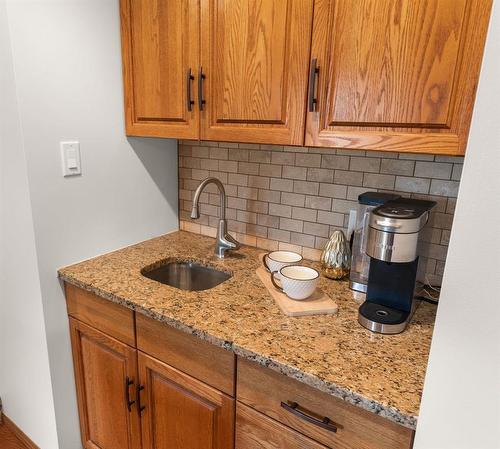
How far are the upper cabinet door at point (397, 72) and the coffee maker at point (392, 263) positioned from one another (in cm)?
18

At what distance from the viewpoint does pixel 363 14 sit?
0.90 metres

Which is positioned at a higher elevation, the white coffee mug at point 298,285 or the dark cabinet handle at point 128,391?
the white coffee mug at point 298,285

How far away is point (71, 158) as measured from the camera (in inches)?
50.9

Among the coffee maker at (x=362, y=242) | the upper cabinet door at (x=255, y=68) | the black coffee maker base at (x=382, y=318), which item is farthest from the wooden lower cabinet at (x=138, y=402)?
the upper cabinet door at (x=255, y=68)

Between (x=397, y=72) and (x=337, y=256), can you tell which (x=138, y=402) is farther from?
(x=397, y=72)

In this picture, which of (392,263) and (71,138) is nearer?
(392,263)

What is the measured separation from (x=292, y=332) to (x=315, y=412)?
198 millimetres

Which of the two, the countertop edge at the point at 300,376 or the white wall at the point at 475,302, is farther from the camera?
the countertop edge at the point at 300,376

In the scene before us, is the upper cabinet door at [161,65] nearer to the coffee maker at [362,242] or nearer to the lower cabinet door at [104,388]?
the coffee maker at [362,242]

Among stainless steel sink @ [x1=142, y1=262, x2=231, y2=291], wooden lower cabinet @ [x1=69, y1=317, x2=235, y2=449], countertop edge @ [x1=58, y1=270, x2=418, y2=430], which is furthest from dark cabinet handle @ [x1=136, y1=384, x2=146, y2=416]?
stainless steel sink @ [x1=142, y1=262, x2=231, y2=291]

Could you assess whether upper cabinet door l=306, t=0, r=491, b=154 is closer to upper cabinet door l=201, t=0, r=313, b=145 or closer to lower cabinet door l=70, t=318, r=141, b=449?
upper cabinet door l=201, t=0, r=313, b=145

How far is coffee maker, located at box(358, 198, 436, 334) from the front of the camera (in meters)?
0.90

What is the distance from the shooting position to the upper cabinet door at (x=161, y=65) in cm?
122

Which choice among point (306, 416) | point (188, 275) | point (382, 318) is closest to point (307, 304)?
point (382, 318)
